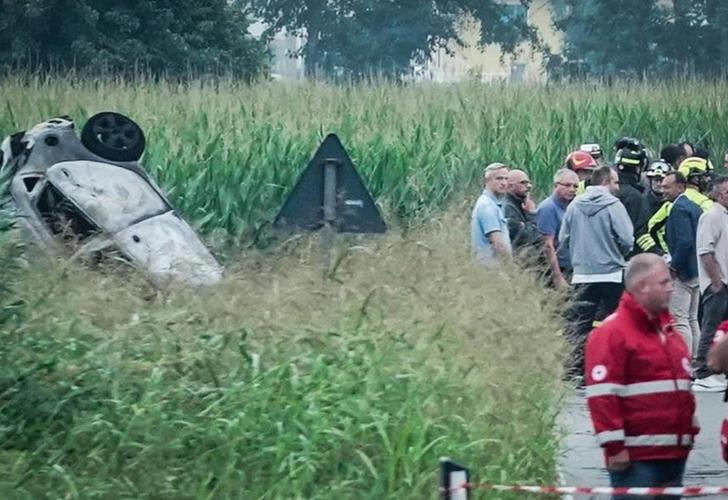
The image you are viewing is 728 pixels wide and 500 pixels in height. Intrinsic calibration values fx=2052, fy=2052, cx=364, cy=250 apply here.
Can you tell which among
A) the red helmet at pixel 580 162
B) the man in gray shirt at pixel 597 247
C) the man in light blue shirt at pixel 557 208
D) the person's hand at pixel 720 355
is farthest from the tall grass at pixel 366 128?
the person's hand at pixel 720 355

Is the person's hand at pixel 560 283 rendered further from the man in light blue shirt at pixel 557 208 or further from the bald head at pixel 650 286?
the bald head at pixel 650 286

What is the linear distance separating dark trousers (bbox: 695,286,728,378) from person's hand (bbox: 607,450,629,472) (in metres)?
7.72

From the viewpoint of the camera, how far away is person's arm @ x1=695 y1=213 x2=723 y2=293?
1565cm

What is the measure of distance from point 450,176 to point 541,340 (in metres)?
10.4

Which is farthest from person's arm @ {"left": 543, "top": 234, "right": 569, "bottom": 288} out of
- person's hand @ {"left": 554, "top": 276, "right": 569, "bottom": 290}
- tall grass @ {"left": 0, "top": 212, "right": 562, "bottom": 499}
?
tall grass @ {"left": 0, "top": 212, "right": 562, "bottom": 499}

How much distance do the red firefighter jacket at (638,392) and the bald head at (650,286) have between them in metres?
0.04

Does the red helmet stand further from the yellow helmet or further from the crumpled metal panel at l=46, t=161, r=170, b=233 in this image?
the crumpled metal panel at l=46, t=161, r=170, b=233

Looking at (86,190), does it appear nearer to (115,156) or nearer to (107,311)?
(115,156)

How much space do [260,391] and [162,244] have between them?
752cm

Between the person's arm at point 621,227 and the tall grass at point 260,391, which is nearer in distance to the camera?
the tall grass at point 260,391

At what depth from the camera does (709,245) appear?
15.7 metres

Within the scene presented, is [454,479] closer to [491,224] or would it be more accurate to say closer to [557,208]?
[491,224]

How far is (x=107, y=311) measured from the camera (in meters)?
10.4

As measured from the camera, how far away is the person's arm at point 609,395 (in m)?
8.34
